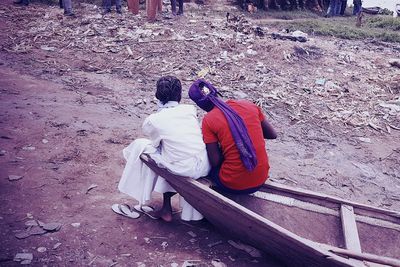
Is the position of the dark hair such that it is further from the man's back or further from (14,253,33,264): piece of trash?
(14,253,33,264): piece of trash

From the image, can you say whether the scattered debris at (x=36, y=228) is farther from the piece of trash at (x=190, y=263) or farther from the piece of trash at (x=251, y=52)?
the piece of trash at (x=251, y=52)

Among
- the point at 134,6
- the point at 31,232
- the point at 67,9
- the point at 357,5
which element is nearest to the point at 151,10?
the point at 134,6

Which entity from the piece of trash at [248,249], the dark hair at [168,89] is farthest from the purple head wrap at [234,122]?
the piece of trash at [248,249]

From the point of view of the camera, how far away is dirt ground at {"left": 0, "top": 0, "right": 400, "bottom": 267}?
10.7 ft

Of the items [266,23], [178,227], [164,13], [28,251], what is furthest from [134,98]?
[266,23]

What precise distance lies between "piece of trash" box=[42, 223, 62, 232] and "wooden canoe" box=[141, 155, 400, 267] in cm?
95

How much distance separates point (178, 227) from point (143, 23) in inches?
326

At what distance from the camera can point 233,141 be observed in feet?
9.72

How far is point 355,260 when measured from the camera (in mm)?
2576

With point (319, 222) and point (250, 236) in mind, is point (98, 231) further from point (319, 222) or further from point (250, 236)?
point (319, 222)

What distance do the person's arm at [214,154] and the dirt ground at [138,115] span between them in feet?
2.37

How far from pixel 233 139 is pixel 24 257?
1.85 metres

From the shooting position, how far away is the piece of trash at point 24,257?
9.27 ft

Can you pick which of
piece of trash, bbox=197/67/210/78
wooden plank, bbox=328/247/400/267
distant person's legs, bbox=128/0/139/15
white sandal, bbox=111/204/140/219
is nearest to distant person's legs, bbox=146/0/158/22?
distant person's legs, bbox=128/0/139/15
